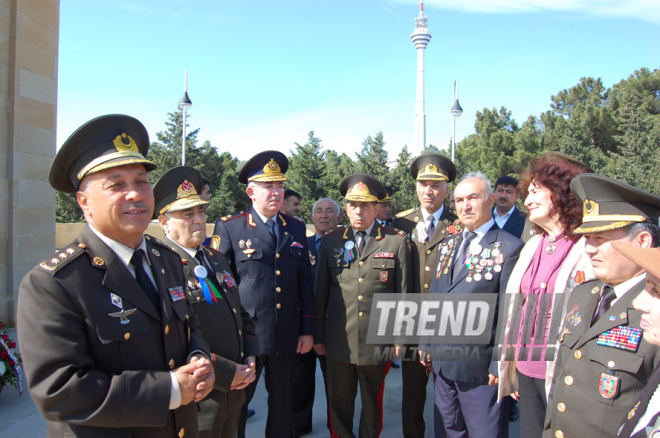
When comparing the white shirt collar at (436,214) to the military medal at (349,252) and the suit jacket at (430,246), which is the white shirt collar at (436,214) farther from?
the military medal at (349,252)

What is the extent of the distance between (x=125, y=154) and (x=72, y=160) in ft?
0.74

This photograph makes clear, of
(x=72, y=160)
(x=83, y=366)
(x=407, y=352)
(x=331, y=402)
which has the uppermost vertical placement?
(x=72, y=160)

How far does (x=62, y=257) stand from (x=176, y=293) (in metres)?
0.50

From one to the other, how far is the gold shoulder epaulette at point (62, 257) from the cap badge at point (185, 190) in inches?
49.9

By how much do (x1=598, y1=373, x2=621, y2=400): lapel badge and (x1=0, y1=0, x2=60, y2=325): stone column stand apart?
6954mm

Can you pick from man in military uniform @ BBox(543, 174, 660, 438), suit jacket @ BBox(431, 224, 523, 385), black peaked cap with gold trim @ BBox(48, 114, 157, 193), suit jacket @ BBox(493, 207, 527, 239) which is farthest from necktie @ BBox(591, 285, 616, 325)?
suit jacket @ BBox(493, 207, 527, 239)

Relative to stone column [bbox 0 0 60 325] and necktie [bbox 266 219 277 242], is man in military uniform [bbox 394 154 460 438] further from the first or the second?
stone column [bbox 0 0 60 325]

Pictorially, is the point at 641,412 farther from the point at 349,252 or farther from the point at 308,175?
the point at 308,175

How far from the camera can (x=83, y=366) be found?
159 cm

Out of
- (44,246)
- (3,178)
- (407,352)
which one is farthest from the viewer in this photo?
(44,246)

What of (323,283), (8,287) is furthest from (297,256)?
(8,287)

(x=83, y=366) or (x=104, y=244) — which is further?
(x=104, y=244)

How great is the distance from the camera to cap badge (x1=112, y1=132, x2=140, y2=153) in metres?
1.91

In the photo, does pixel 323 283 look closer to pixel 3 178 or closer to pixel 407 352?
pixel 407 352
